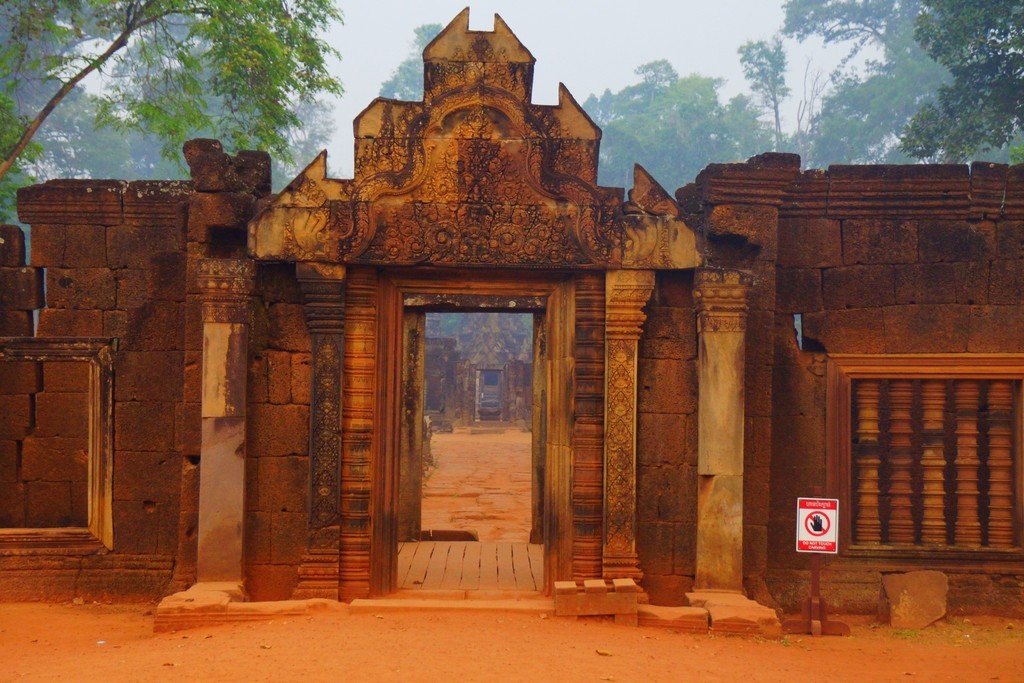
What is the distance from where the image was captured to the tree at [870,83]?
1416 inches

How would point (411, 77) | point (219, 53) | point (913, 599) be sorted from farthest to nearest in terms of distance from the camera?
point (411, 77) < point (219, 53) < point (913, 599)

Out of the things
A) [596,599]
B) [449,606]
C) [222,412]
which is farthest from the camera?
[222,412]

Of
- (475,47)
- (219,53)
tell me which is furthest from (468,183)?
(219,53)

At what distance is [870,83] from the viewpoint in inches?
1510

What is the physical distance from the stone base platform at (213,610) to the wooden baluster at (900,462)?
424cm

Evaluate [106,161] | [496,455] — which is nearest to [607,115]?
[106,161]

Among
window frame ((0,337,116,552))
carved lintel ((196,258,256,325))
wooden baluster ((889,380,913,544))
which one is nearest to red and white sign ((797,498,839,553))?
wooden baluster ((889,380,913,544))

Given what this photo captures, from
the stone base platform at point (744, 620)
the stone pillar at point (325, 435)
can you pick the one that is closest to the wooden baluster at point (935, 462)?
the stone base platform at point (744, 620)

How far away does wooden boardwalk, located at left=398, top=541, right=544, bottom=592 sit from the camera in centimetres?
764

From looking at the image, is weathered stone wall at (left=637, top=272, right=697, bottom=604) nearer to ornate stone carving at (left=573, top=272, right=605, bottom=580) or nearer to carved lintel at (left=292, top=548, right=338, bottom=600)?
ornate stone carving at (left=573, top=272, right=605, bottom=580)

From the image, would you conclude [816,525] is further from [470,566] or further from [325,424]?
[325,424]

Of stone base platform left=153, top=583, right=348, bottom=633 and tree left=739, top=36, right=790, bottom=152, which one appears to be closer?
stone base platform left=153, top=583, right=348, bottom=633

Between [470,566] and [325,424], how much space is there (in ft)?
7.41

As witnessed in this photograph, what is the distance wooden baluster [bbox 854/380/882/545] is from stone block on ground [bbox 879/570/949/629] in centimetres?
37
